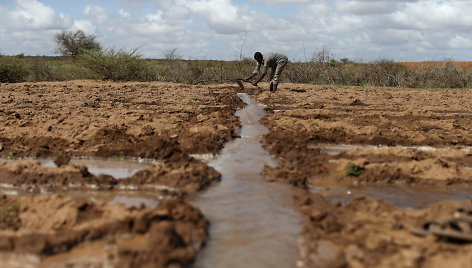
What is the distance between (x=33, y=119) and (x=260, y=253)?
6772 mm

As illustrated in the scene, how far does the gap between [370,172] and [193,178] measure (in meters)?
2.28

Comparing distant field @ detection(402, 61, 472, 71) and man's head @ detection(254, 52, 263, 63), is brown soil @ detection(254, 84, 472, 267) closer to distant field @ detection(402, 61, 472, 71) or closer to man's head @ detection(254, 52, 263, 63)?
man's head @ detection(254, 52, 263, 63)

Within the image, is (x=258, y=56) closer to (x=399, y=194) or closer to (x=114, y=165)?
(x=114, y=165)

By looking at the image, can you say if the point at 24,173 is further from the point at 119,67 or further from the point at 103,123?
the point at 119,67

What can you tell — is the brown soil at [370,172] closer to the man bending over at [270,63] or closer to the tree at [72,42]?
the man bending over at [270,63]

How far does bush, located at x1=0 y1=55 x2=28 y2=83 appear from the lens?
1917 cm

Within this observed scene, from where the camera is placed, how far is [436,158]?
550cm

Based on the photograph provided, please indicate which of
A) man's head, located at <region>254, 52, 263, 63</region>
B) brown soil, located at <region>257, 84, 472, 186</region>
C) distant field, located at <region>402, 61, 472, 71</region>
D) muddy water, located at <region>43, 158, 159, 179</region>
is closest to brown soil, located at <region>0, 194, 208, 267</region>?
muddy water, located at <region>43, 158, 159, 179</region>

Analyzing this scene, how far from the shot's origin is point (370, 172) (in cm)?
508

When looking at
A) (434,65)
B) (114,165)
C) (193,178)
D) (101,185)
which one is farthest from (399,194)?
(434,65)

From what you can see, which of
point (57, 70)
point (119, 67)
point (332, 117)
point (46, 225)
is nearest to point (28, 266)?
point (46, 225)

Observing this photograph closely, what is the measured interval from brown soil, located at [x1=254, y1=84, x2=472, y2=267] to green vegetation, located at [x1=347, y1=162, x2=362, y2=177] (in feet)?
0.04

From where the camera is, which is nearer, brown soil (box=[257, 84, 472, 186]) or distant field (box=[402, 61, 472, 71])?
brown soil (box=[257, 84, 472, 186])

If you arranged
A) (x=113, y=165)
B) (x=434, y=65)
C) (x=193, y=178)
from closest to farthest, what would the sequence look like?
(x=193, y=178) → (x=113, y=165) → (x=434, y=65)
